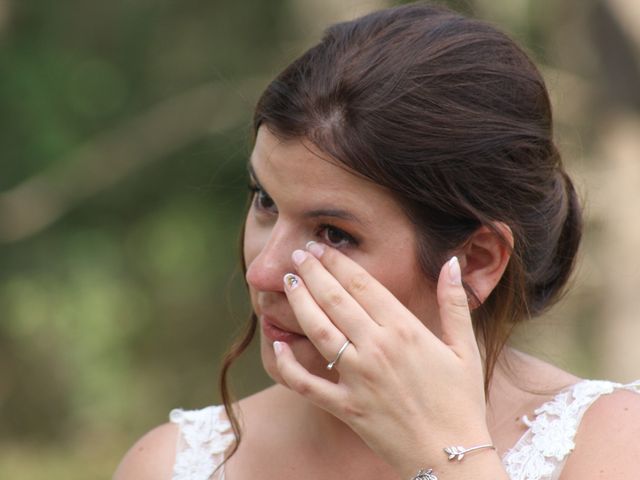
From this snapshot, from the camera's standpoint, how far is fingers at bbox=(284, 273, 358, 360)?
277 centimetres

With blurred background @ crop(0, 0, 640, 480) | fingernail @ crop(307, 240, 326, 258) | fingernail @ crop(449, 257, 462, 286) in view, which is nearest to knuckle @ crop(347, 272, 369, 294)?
fingernail @ crop(307, 240, 326, 258)

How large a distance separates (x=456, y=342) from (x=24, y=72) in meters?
9.05

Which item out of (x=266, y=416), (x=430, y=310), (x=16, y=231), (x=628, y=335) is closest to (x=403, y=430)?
(x=430, y=310)

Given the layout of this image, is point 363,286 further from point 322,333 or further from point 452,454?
point 452,454

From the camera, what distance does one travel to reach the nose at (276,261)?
115 inches

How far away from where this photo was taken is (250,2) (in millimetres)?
11383

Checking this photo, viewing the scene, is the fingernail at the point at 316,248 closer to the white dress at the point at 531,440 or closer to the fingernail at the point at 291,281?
the fingernail at the point at 291,281

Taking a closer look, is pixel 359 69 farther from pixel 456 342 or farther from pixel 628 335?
pixel 628 335

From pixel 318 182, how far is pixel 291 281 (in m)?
0.27

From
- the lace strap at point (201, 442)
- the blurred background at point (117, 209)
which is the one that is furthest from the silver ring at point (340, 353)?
the blurred background at point (117, 209)

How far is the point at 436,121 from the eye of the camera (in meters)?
2.92

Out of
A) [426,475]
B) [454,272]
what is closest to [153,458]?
[426,475]

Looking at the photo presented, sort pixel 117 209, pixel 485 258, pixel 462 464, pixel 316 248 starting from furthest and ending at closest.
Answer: pixel 117 209, pixel 485 258, pixel 316 248, pixel 462 464

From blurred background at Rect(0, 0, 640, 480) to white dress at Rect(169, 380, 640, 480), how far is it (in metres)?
6.36
